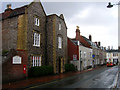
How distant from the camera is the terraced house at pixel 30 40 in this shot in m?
15.5

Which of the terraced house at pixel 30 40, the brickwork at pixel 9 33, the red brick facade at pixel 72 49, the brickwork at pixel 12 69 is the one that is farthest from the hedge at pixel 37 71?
the red brick facade at pixel 72 49

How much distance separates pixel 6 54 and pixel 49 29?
10.3 m

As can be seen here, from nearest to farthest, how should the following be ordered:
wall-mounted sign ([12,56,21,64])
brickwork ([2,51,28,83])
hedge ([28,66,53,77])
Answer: brickwork ([2,51,28,83]) < wall-mounted sign ([12,56,21,64]) < hedge ([28,66,53,77])

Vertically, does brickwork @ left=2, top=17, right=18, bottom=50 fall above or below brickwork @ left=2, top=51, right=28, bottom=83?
above

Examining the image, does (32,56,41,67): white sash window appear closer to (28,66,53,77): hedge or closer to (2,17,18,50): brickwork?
(28,66,53,77): hedge

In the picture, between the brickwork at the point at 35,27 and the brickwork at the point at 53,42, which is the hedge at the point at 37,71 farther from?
the brickwork at the point at 53,42

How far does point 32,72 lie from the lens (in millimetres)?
18359

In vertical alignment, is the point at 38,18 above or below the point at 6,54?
above

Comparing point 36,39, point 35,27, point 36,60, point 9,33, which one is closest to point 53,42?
point 36,39

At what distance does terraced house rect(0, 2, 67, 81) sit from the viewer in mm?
15484

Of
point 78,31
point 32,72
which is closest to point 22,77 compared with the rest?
point 32,72

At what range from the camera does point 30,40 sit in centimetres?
1930

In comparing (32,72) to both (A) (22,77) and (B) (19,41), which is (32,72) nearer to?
(A) (22,77)

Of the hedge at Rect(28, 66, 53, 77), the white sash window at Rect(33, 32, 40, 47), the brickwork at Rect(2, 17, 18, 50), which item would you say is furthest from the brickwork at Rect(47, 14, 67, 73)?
the brickwork at Rect(2, 17, 18, 50)
